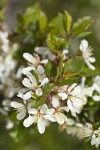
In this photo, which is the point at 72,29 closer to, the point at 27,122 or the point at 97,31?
the point at 27,122

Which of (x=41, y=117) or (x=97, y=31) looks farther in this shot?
(x=97, y=31)

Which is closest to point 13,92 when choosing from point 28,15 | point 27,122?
point 28,15

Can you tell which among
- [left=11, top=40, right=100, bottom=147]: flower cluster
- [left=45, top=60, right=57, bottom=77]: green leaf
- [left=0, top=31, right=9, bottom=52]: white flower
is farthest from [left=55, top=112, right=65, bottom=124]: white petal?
[left=0, top=31, right=9, bottom=52]: white flower

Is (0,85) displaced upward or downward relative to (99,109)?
upward

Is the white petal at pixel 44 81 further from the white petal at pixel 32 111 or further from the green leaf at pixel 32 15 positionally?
the green leaf at pixel 32 15

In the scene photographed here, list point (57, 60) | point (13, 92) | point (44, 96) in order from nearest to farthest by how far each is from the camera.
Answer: point (44, 96) < point (57, 60) < point (13, 92)

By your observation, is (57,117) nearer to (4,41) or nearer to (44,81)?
(44,81)

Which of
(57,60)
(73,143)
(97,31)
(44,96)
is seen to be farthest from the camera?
(97,31)
